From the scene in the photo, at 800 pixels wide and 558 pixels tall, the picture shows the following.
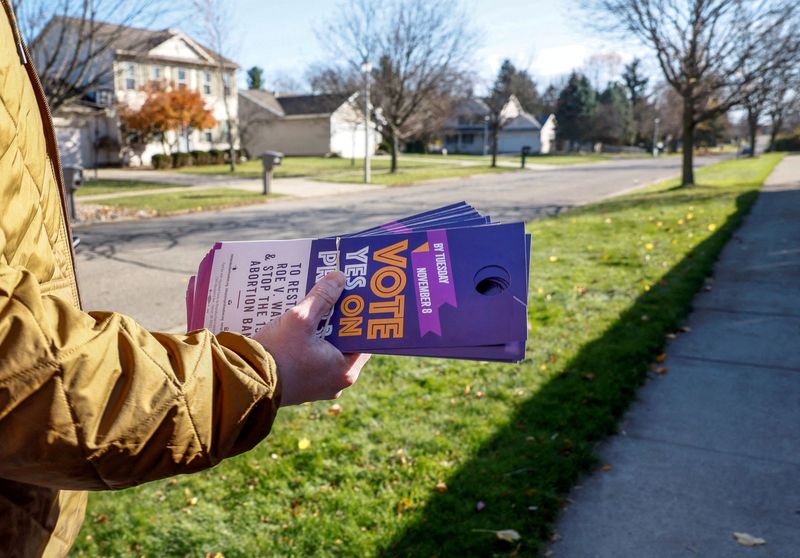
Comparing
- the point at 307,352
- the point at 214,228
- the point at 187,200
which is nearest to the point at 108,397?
the point at 307,352

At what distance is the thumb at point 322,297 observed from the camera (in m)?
1.40

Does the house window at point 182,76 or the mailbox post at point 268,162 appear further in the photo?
the house window at point 182,76

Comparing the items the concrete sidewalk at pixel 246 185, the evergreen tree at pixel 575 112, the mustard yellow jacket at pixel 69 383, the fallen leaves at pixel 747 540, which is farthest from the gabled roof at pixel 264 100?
the mustard yellow jacket at pixel 69 383

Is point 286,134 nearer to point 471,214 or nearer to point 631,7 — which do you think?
point 631,7

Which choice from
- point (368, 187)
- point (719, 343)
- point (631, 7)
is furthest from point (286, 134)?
point (719, 343)

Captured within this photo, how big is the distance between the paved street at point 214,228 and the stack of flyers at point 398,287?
187 inches

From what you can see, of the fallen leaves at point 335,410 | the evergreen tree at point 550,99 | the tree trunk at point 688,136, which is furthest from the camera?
the evergreen tree at point 550,99

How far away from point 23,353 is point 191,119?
3752 centimetres

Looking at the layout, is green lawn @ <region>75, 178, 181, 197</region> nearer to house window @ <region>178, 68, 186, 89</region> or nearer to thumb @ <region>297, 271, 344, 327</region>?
house window @ <region>178, 68, 186, 89</region>

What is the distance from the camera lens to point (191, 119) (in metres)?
35.7

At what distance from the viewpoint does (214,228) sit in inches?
506

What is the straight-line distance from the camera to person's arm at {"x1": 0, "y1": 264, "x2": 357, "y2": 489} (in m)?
0.95

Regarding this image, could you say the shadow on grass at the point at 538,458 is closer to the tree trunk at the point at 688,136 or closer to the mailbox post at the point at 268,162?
the mailbox post at the point at 268,162

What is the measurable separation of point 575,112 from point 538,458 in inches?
3155
